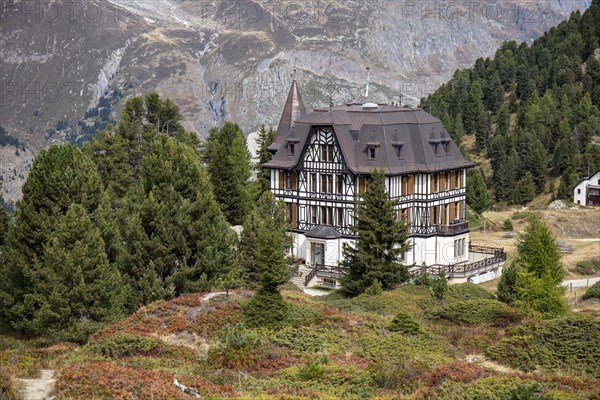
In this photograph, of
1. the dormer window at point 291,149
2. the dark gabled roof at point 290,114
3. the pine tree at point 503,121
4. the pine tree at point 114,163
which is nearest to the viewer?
the dormer window at point 291,149

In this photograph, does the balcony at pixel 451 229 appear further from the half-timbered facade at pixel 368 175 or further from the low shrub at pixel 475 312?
the low shrub at pixel 475 312

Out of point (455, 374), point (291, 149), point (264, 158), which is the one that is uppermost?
point (291, 149)

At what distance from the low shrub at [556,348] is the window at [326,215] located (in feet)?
101

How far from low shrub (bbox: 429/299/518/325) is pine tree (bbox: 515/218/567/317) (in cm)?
311

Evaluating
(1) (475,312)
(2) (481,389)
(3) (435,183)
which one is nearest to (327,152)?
(3) (435,183)

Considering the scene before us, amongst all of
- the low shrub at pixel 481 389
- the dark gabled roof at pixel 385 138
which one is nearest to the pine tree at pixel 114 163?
the dark gabled roof at pixel 385 138

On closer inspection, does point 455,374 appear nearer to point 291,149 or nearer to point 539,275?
point 539,275

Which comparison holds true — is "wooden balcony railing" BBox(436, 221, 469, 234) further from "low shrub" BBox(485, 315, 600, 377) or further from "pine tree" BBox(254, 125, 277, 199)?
"low shrub" BBox(485, 315, 600, 377)

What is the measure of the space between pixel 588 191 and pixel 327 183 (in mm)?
46657

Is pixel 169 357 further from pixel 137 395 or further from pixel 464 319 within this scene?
pixel 464 319

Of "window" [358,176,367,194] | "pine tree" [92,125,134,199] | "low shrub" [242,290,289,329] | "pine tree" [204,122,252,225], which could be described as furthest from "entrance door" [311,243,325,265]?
"low shrub" [242,290,289,329]

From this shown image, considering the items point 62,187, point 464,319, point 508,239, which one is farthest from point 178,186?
point 508,239

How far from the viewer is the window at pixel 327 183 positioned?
64.8m

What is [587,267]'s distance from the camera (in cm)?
6762
